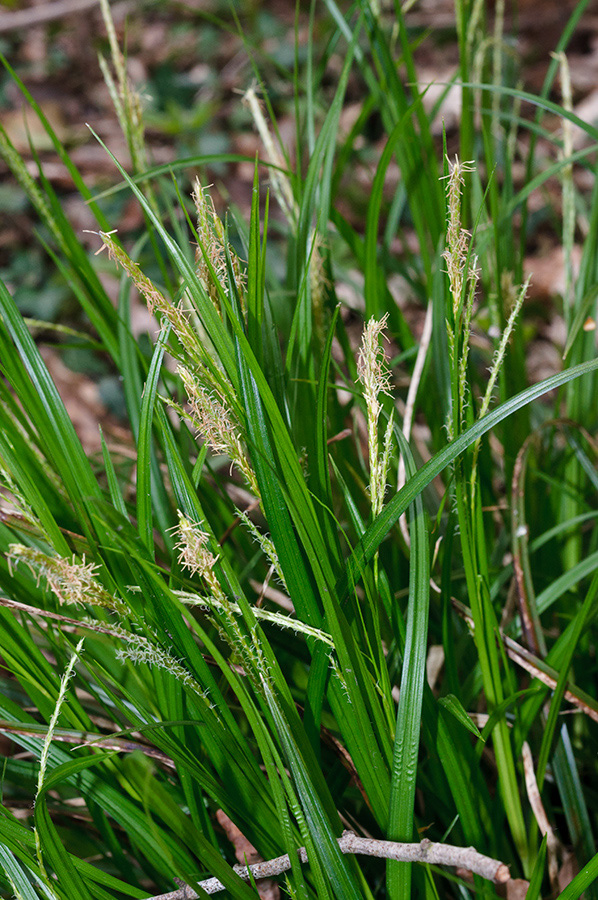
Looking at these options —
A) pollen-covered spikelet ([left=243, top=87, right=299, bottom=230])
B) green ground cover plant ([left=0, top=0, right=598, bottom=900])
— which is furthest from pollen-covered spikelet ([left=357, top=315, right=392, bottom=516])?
pollen-covered spikelet ([left=243, top=87, right=299, bottom=230])

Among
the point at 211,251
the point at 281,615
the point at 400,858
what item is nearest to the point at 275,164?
the point at 211,251

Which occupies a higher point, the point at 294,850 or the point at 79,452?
the point at 79,452

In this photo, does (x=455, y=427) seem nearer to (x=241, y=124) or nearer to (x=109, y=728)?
(x=109, y=728)

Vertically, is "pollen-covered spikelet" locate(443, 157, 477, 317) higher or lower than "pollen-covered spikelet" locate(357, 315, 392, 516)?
higher

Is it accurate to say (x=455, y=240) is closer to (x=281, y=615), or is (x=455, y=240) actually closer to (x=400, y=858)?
(x=281, y=615)

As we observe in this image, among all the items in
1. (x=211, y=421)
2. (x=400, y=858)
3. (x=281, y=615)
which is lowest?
(x=400, y=858)

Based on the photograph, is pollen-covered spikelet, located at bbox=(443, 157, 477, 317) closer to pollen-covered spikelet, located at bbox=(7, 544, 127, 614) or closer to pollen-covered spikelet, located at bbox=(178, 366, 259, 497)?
pollen-covered spikelet, located at bbox=(178, 366, 259, 497)

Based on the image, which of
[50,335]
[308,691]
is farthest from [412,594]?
[50,335]

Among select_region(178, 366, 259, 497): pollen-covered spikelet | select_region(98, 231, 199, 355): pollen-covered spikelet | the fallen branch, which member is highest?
select_region(98, 231, 199, 355): pollen-covered spikelet
